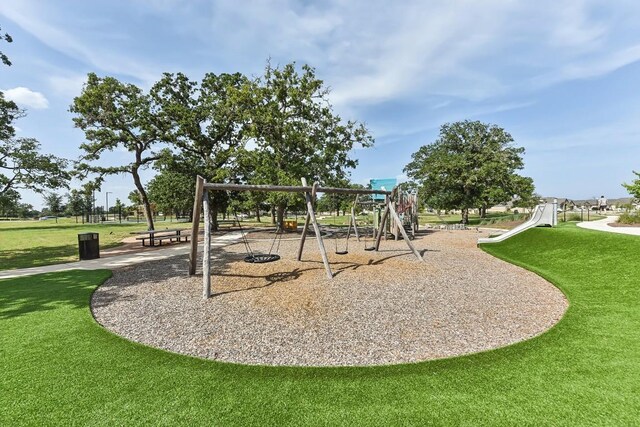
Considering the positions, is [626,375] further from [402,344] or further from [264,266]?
[264,266]

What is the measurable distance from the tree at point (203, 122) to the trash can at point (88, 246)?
988 cm

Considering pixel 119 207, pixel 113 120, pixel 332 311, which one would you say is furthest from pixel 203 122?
pixel 119 207

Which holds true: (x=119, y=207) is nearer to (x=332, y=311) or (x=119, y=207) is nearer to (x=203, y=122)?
(x=203, y=122)

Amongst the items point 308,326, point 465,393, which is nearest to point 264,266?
point 308,326

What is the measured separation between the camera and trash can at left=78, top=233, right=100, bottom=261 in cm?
1291

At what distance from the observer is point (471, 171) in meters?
33.7

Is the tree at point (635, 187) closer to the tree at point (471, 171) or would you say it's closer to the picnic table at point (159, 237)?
the tree at point (471, 171)

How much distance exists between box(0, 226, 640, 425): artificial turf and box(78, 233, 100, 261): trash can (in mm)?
8385

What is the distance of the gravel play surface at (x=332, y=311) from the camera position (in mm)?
4715

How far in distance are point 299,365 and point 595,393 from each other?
3.35 metres

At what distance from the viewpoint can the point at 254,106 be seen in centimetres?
2122

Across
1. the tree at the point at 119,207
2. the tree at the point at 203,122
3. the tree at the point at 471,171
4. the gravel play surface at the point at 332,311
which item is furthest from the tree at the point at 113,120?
the tree at the point at 119,207

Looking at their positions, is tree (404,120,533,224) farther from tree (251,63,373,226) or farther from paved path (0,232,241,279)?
paved path (0,232,241,279)

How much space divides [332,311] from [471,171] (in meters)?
32.4
